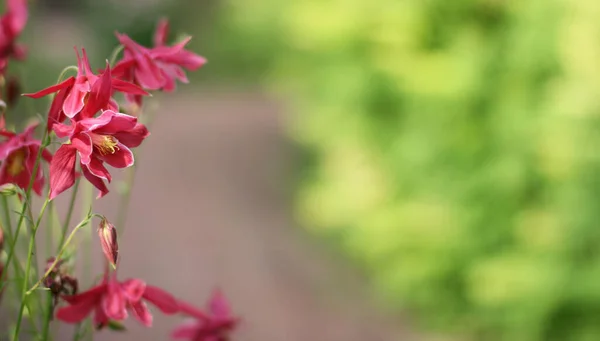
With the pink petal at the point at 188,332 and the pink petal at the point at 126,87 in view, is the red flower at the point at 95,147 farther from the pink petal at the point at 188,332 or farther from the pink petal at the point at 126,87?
the pink petal at the point at 188,332

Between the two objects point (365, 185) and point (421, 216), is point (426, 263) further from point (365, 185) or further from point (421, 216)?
point (365, 185)

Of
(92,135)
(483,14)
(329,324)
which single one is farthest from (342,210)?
(92,135)

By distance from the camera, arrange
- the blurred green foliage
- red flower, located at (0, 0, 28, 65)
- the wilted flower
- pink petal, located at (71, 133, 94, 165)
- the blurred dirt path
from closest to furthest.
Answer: pink petal, located at (71, 133, 94, 165), the wilted flower, red flower, located at (0, 0, 28, 65), the blurred green foliage, the blurred dirt path

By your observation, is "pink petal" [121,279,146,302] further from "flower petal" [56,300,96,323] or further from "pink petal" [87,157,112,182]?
"pink petal" [87,157,112,182]

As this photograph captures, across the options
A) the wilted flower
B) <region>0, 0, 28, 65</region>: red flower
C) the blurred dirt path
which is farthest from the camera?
the blurred dirt path

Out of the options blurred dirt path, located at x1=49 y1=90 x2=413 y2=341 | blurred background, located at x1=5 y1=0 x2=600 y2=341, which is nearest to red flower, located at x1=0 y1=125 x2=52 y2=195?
blurred background, located at x1=5 y1=0 x2=600 y2=341

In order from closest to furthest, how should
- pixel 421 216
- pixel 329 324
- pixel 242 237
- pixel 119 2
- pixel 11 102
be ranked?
1. pixel 11 102
2. pixel 421 216
3. pixel 329 324
4. pixel 242 237
5. pixel 119 2

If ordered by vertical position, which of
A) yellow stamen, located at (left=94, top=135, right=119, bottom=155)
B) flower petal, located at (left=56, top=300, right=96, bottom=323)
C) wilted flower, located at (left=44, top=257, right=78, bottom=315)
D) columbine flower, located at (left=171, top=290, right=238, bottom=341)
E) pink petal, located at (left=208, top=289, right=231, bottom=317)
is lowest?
flower petal, located at (left=56, top=300, right=96, bottom=323)
